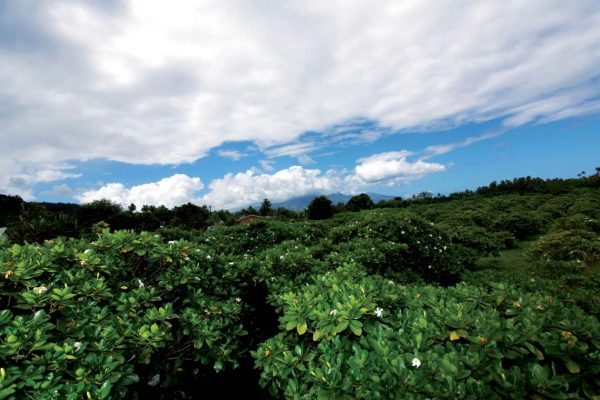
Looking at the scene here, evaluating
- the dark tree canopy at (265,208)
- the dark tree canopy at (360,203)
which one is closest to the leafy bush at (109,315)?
the dark tree canopy at (360,203)

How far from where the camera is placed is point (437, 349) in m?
2.32

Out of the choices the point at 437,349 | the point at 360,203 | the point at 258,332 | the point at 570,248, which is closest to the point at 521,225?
the point at 570,248

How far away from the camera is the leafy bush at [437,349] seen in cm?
202

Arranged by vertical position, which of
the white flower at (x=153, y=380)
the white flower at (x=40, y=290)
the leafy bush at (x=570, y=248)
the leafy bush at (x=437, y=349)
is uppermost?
the white flower at (x=40, y=290)

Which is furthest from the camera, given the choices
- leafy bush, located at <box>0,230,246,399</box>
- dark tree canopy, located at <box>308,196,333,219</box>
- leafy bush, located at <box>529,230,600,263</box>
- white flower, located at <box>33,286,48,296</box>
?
dark tree canopy, located at <box>308,196,333,219</box>

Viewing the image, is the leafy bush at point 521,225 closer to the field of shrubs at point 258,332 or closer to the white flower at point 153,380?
the field of shrubs at point 258,332

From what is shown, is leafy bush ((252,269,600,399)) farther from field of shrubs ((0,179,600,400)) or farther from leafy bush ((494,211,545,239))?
leafy bush ((494,211,545,239))

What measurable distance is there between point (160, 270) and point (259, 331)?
1.77m

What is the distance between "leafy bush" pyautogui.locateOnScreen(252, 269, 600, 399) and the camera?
6.63 feet

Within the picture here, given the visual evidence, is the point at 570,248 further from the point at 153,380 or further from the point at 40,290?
the point at 40,290

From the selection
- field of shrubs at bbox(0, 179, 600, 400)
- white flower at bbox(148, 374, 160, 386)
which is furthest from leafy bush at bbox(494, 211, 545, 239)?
white flower at bbox(148, 374, 160, 386)

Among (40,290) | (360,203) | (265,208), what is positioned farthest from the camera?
(265,208)

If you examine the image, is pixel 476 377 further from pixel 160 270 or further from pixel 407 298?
pixel 160 270

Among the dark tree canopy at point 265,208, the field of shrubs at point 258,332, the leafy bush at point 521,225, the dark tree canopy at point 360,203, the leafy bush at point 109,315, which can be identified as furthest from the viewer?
the dark tree canopy at point 265,208
